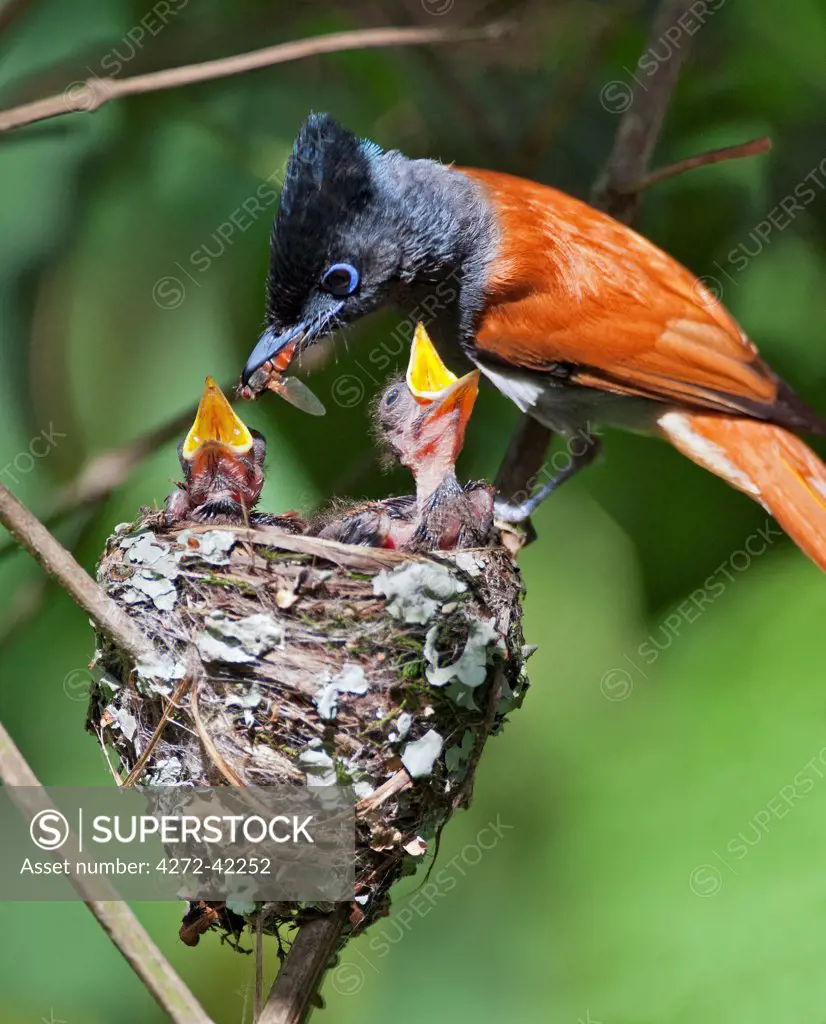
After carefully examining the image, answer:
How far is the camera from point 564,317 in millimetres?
4328

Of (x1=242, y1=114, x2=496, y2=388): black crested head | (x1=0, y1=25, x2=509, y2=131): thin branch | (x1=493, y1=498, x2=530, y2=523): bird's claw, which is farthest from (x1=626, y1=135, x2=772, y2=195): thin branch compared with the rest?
(x1=493, y1=498, x2=530, y2=523): bird's claw

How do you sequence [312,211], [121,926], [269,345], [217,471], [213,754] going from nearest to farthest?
1. [121,926]
2. [213,754]
3. [217,471]
4. [312,211]
5. [269,345]

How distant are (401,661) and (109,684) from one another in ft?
2.51

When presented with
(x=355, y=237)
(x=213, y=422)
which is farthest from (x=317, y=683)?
(x=355, y=237)

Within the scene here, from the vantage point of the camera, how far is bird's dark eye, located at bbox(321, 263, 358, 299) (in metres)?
4.08

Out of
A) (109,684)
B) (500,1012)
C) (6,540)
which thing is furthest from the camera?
(6,540)

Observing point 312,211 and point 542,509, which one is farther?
point 542,509

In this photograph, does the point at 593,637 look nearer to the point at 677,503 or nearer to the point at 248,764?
the point at 677,503

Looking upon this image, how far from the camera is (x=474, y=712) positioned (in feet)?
9.96

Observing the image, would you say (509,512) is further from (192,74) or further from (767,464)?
(192,74)

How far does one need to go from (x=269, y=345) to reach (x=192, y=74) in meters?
0.97

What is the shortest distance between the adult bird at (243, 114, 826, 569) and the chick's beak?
304 millimetres

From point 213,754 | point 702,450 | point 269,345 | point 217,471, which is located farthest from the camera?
point 702,450

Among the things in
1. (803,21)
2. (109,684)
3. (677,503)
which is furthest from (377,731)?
(803,21)
